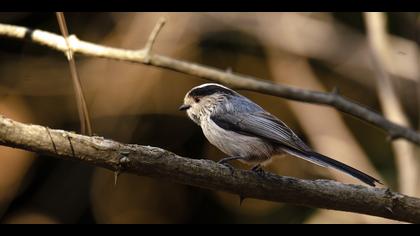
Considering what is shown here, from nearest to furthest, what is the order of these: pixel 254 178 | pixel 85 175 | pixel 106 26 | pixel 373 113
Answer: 1. pixel 254 178
2. pixel 373 113
3. pixel 85 175
4. pixel 106 26

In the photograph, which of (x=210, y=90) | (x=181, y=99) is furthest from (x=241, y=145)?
(x=181, y=99)

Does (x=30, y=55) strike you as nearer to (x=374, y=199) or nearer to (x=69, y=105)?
(x=69, y=105)

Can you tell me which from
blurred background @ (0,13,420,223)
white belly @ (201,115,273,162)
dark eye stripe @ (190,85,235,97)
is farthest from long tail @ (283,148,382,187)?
blurred background @ (0,13,420,223)

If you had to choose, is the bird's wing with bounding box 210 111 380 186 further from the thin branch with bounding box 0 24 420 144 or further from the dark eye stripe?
the thin branch with bounding box 0 24 420 144

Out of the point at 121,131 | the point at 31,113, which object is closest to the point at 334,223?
the point at 121,131

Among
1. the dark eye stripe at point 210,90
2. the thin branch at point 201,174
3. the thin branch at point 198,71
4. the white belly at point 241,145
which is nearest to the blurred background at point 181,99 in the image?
the thin branch at point 198,71

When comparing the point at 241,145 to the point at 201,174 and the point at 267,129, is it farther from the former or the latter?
the point at 201,174
